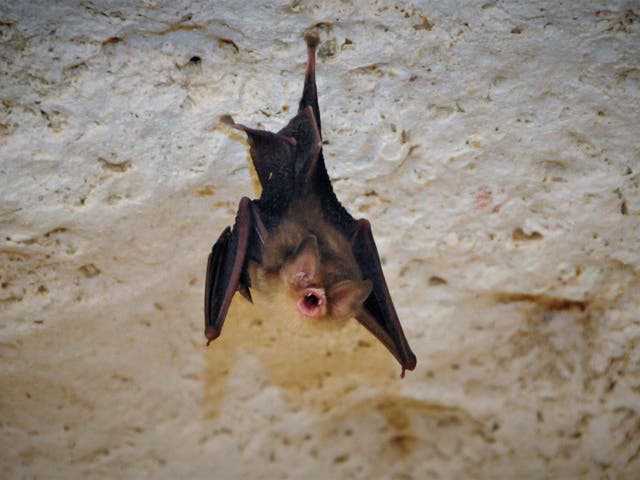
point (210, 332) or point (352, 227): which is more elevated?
point (352, 227)

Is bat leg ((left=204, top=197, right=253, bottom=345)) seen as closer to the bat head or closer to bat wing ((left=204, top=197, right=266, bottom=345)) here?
bat wing ((left=204, top=197, right=266, bottom=345))

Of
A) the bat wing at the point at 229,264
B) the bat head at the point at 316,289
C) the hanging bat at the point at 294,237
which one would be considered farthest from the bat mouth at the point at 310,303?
the bat wing at the point at 229,264

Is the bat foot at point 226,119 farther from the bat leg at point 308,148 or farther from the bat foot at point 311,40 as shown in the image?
the bat foot at point 311,40

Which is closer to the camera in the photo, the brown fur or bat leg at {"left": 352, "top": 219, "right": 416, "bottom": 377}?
the brown fur

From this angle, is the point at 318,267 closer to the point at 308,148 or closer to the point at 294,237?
the point at 294,237

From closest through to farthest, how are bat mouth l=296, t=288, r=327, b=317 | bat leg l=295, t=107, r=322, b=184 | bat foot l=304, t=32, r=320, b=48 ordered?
bat mouth l=296, t=288, r=327, b=317
bat leg l=295, t=107, r=322, b=184
bat foot l=304, t=32, r=320, b=48

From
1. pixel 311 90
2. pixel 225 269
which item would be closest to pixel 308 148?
pixel 311 90

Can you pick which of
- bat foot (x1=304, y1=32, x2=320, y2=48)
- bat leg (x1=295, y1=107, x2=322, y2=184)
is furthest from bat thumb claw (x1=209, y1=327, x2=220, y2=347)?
bat foot (x1=304, y1=32, x2=320, y2=48)
